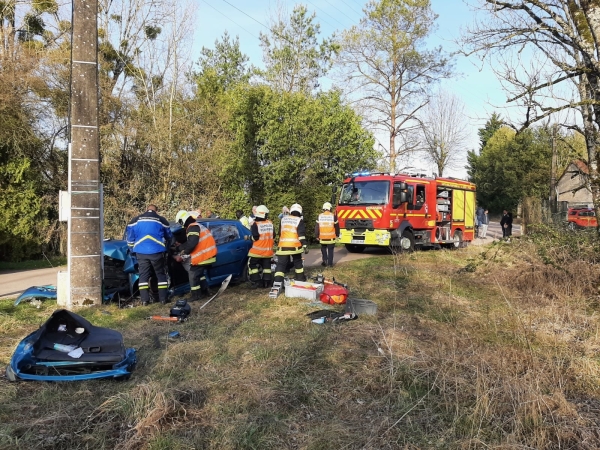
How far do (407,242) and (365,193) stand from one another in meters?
1.96

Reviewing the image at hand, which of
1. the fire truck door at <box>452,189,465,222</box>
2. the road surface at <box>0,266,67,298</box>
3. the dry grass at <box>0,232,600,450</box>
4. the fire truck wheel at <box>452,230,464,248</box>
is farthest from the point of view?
the fire truck wheel at <box>452,230,464,248</box>

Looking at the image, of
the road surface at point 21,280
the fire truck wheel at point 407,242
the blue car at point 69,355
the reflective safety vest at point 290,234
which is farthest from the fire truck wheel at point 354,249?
the blue car at point 69,355

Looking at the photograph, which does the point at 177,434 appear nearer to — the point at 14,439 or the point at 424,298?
the point at 14,439

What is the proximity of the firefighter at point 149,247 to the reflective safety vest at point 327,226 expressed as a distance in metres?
4.82

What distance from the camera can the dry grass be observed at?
318cm

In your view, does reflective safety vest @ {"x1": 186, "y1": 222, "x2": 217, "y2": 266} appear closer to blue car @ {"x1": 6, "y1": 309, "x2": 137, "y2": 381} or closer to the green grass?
blue car @ {"x1": 6, "y1": 309, "x2": 137, "y2": 381}

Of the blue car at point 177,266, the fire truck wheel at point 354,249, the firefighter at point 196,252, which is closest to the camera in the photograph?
the firefighter at point 196,252

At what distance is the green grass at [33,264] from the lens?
41.9 ft

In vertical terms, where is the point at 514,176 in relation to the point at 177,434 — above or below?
above

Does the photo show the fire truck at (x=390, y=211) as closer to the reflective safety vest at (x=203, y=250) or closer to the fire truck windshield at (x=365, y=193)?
the fire truck windshield at (x=365, y=193)

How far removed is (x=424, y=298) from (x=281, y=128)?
11844 millimetres

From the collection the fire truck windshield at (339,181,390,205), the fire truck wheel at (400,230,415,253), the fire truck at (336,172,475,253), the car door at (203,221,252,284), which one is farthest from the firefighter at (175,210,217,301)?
the fire truck wheel at (400,230,415,253)

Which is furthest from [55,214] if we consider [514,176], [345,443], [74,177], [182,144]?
[514,176]

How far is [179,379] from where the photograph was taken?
416 cm
